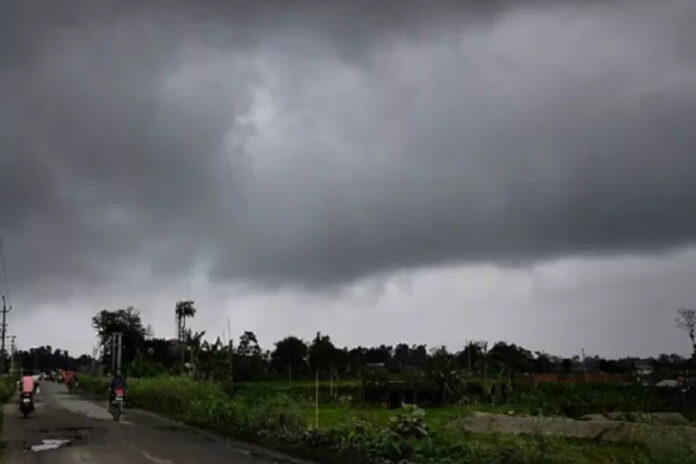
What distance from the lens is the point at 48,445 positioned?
63.8ft

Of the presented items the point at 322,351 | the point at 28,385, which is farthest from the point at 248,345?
the point at 28,385

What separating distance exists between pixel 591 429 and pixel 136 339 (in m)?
81.7

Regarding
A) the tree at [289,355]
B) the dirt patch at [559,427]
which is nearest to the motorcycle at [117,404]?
the dirt patch at [559,427]

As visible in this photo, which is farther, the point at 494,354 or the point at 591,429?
the point at 494,354

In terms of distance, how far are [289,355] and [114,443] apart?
6298 cm

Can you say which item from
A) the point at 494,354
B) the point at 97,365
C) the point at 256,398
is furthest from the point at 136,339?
the point at 256,398

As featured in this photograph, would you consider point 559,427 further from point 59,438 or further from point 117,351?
point 117,351

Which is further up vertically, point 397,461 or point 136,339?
point 136,339

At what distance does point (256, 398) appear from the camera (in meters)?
23.4

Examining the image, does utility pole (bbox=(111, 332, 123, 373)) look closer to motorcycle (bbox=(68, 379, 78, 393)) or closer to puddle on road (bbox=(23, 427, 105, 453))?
motorcycle (bbox=(68, 379, 78, 393))

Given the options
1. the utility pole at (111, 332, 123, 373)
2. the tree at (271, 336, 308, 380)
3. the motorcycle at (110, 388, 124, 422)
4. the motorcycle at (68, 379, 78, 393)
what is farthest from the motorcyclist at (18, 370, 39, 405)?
the tree at (271, 336, 308, 380)

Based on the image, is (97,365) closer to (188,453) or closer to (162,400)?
(162,400)

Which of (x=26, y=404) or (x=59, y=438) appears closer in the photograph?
(x=59, y=438)

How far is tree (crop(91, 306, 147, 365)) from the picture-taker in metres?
94.5
